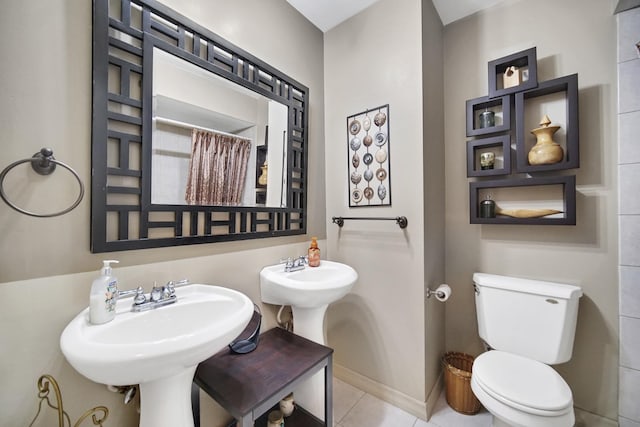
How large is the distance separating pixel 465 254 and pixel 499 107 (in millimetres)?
1027

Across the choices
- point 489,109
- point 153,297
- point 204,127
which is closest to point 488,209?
point 489,109

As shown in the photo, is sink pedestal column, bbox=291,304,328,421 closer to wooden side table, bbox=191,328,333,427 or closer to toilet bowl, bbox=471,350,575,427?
wooden side table, bbox=191,328,333,427

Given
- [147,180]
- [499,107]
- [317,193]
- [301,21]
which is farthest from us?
[317,193]

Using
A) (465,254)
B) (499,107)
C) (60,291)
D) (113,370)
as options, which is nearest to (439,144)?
(499,107)

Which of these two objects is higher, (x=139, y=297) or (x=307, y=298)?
(x=139, y=297)

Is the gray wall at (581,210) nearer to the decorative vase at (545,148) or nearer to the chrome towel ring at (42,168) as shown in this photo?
the decorative vase at (545,148)

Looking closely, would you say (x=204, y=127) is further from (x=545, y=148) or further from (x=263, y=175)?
(x=545, y=148)

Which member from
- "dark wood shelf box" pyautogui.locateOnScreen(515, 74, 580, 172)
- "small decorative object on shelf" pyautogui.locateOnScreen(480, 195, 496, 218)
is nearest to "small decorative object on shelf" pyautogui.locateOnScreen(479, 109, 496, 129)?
"dark wood shelf box" pyautogui.locateOnScreen(515, 74, 580, 172)

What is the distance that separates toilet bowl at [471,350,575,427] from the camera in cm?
100

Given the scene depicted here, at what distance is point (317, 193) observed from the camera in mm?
1849

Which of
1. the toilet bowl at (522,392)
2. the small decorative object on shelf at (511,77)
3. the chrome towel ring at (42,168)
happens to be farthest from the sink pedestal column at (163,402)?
the small decorative object on shelf at (511,77)

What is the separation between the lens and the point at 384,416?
1476 mm

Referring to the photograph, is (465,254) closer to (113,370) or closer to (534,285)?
(534,285)

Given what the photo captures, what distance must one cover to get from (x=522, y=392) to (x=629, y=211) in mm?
1086
